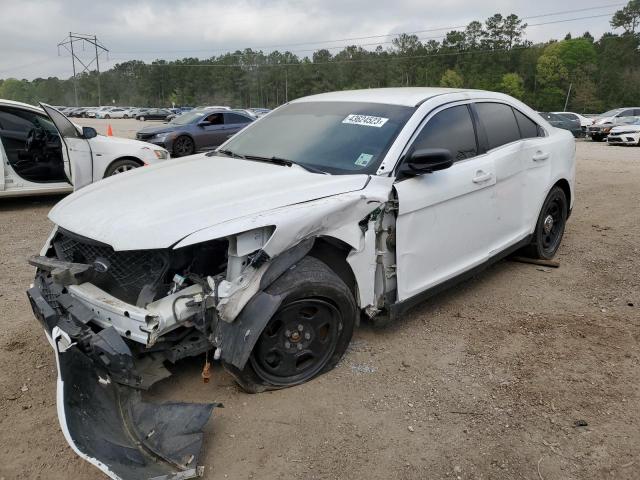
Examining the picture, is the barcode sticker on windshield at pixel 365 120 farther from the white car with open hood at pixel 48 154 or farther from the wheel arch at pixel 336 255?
the white car with open hood at pixel 48 154

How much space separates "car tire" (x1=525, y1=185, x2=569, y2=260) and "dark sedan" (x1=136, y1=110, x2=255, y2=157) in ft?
35.9

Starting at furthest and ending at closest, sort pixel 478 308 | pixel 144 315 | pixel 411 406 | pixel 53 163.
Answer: pixel 53 163 → pixel 478 308 → pixel 411 406 → pixel 144 315

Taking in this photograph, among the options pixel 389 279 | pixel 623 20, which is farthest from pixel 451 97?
pixel 623 20

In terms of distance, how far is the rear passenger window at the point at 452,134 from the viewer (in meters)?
3.74

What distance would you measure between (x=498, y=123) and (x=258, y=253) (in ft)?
9.00

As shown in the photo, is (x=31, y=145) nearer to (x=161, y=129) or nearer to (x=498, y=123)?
(x=498, y=123)

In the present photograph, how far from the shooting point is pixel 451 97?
4.07 metres

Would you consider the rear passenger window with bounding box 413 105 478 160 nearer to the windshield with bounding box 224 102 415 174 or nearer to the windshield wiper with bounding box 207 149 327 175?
the windshield with bounding box 224 102 415 174

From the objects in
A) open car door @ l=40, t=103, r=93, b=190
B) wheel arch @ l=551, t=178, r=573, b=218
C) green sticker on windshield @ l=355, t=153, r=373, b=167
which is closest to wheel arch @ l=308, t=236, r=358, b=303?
green sticker on windshield @ l=355, t=153, r=373, b=167

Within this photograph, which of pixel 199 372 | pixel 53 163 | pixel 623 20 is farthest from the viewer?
pixel 623 20

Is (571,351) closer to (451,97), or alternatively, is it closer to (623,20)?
(451,97)

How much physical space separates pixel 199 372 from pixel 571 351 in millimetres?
2493

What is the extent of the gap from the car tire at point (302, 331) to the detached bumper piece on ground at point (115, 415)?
1.38ft

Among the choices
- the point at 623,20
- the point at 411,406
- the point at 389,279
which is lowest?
the point at 411,406
